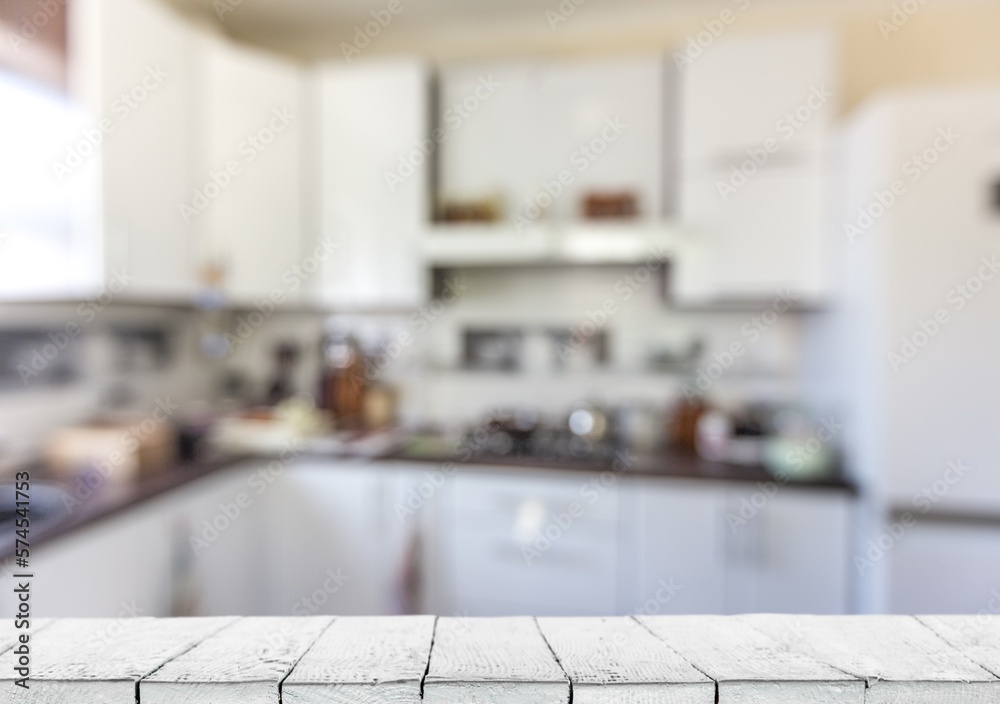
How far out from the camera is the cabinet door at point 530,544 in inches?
79.4

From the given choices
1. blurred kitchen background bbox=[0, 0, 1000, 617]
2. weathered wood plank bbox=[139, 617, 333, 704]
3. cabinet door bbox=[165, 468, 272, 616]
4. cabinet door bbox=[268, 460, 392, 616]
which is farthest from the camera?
cabinet door bbox=[268, 460, 392, 616]

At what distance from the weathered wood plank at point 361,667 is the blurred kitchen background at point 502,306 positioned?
53.6 inches

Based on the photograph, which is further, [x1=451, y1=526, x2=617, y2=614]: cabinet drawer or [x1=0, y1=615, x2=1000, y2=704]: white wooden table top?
[x1=451, y1=526, x2=617, y2=614]: cabinet drawer

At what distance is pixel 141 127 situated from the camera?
6.20ft

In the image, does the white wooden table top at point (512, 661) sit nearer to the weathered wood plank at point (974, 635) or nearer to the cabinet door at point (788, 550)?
the weathered wood plank at point (974, 635)

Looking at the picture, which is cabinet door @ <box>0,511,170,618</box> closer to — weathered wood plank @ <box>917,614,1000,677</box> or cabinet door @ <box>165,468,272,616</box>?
cabinet door @ <box>165,468,272,616</box>

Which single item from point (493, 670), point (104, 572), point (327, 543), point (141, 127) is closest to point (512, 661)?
point (493, 670)

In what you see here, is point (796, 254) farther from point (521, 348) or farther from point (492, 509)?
point (492, 509)

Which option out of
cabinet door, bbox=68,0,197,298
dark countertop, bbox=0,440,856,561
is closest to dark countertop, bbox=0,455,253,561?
dark countertop, bbox=0,440,856,561

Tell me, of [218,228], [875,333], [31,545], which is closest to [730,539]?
[875,333]

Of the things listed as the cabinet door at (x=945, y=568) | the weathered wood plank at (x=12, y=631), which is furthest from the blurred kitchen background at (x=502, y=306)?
the weathered wood plank at (x=12, y=631)

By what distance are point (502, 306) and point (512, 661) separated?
229 cm

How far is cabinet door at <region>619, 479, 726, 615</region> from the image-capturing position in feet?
6.33

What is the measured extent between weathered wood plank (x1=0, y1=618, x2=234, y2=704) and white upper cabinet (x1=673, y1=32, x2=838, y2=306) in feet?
6.45
